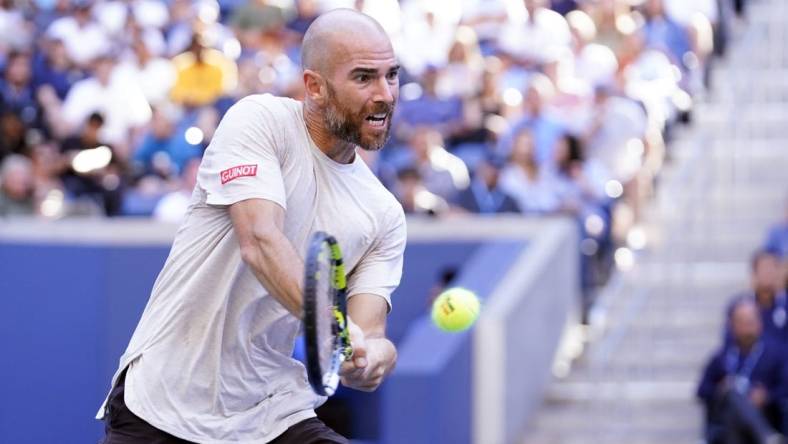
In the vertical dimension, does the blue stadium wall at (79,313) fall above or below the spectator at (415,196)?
below

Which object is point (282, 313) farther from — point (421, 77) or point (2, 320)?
point (421, 77)

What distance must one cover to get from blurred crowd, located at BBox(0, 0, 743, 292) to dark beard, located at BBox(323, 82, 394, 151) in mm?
7931

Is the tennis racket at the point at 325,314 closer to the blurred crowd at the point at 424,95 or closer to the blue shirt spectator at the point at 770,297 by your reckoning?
the blue shirt spectator at the point at 770,297

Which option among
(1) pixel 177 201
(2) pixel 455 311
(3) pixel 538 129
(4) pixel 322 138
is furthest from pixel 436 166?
(4) pixel 322 138

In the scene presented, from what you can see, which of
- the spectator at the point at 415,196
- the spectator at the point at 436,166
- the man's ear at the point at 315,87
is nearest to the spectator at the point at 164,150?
the spectator at the point at 436,166

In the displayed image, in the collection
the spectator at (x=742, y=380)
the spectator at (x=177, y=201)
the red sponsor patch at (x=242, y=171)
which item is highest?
the red sponsor patch at (x=242, y=171)

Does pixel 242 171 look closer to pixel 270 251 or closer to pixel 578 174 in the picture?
pixel 270 251

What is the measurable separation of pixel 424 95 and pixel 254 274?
10698 millimetres

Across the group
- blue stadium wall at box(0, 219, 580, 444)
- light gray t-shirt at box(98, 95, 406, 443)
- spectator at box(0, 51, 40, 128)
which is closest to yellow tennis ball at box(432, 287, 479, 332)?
light gray t-shirt at box(98, 95, 406, 443)

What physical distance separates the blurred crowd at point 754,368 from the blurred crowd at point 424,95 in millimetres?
1657

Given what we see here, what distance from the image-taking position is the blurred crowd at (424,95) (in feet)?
44.6

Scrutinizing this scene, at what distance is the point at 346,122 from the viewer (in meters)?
5.11

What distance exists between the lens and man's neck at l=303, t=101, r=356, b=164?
17.1 ft

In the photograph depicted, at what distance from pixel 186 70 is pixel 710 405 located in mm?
7349
